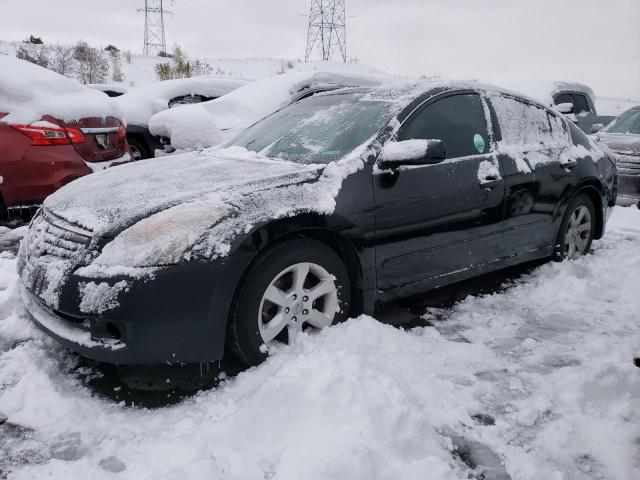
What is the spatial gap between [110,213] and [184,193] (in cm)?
36

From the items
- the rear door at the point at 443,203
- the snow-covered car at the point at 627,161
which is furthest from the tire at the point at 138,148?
the snow-covered car at the point at 627,161

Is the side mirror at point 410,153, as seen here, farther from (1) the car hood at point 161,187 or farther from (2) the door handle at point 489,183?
(2) the door handle at point 489,183

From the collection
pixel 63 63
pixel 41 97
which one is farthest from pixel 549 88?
pixel 63 63

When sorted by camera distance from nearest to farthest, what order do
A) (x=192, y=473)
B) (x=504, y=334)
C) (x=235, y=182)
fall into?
1. (x=192, y=473)
2. (x=235, y=182)
3. (x=504, y=334)

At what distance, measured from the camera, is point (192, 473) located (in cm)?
195

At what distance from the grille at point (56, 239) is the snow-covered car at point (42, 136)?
2437mm

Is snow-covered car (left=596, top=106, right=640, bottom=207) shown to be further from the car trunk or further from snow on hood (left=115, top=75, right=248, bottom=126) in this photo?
the car trunk

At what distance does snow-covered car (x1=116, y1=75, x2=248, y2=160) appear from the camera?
8.17 m

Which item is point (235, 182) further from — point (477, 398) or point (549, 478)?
point (549, 478)

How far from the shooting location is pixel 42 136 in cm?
513

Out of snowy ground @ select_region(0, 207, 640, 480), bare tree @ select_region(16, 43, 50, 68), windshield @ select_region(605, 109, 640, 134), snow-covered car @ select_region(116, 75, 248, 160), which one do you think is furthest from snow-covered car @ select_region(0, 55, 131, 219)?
bare tree @ select_region(16, 43, 50, 68)

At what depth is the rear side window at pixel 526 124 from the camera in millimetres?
4021

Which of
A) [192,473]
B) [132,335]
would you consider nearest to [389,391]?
[192,473]

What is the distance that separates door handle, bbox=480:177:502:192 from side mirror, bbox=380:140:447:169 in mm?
651
